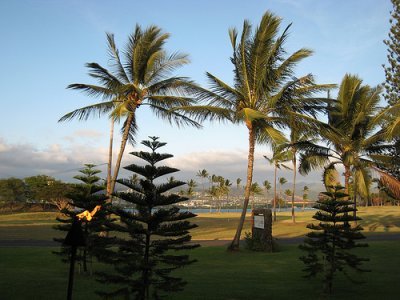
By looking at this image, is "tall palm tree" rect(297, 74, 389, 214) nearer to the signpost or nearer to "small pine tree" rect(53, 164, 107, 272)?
the signpost

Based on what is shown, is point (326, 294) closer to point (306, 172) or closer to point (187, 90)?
point (187, 90)

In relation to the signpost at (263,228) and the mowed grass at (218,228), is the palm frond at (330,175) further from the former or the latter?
the signpost at (263,228)

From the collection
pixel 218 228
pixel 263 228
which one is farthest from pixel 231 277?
pixel 218 228

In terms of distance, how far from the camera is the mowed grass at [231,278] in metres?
9.16

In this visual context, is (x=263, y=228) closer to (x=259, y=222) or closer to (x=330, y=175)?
(x=259, y=222)

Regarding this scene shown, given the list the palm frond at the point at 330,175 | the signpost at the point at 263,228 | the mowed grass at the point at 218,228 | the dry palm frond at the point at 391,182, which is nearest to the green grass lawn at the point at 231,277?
the signpost at the point at 263,228

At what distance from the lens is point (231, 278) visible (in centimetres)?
1164

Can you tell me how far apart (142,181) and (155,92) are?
1247 centimetres

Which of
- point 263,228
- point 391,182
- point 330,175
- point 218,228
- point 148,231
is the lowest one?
point 218,228

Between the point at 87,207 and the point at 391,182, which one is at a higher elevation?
the point at 391,182

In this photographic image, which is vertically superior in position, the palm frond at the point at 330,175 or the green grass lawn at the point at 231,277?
the palm frond at the point at 330,175

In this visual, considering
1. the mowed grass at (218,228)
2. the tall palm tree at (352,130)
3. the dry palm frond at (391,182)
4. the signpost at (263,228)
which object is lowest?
the mowed grass at (218,228)

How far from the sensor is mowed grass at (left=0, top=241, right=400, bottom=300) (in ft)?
30.1

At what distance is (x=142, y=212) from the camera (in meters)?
7.53
